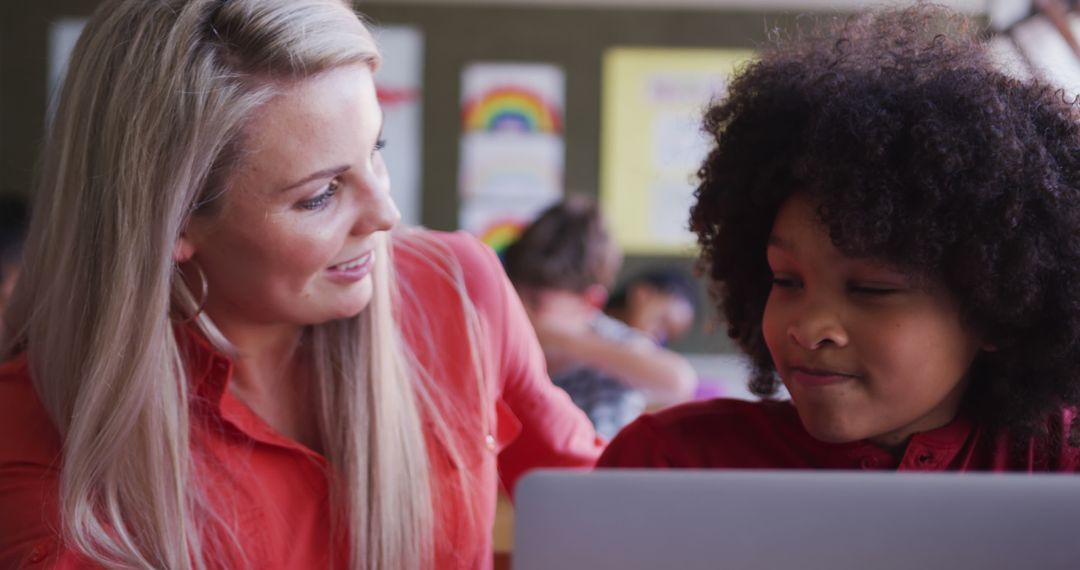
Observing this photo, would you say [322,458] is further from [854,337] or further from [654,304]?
[654,304]

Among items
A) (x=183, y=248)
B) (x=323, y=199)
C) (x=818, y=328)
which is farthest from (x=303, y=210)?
(x=818, y=328)

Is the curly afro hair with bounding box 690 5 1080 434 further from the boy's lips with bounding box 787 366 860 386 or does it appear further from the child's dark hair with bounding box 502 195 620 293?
the child's dark hair with bounding box 502 195 620 293

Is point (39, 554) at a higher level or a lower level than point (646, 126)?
lower

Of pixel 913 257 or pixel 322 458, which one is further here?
pixel 322 458

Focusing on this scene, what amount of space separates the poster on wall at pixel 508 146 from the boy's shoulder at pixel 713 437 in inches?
156

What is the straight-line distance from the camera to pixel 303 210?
1.06m

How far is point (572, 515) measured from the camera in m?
0.60

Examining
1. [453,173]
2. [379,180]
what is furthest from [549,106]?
[379,180]

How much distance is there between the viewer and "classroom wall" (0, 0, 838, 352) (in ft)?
16.4

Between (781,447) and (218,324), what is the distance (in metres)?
0.58

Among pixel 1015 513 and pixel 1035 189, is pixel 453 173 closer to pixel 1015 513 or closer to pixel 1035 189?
pixel 1035 189

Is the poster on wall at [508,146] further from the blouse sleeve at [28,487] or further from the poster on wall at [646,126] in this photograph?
the blouse sleeve at [28,487]

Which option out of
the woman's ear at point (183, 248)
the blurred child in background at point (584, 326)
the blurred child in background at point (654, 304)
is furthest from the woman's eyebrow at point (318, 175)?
the blurred child in background at point (654, 304)

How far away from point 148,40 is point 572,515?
671 millimetres
